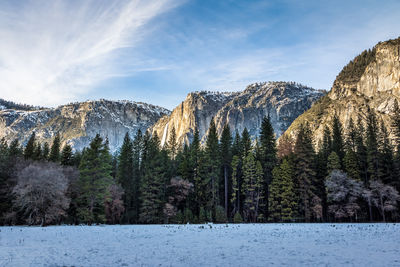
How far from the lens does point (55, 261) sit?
28.7 ft

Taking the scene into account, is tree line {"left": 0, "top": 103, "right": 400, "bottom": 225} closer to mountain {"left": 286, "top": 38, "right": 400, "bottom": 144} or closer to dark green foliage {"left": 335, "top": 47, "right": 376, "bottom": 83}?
mountain {"left": 286, "top": 38, "right": 400, "bottom": 144}

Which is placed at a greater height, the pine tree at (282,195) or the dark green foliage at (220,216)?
the pine tree at (282,195)

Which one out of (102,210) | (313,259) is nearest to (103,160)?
(102,210)

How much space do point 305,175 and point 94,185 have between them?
35.8 meters

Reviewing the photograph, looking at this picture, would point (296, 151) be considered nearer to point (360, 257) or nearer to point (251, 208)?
point (251, 208)

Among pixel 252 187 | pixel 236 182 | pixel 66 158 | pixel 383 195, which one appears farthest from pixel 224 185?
pixel 66 158

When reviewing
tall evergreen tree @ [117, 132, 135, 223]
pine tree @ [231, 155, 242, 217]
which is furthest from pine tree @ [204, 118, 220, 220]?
tall evergreen tree @ [117, 132, 135, 223]

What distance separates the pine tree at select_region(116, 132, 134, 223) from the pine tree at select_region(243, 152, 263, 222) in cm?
2238

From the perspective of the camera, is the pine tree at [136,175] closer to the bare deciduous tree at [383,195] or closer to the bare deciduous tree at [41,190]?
the bare deciduous tree at [41,190]

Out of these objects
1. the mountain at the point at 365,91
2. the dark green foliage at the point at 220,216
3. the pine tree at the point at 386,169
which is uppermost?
the mountain at the point at 365,91

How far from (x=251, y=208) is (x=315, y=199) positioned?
1180cm

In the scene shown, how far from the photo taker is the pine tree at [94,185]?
39250 mm

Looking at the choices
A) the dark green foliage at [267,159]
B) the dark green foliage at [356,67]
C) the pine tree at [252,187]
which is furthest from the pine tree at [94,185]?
the dark green foliage at [356,67]

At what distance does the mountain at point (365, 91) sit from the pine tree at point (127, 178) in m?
84.0
